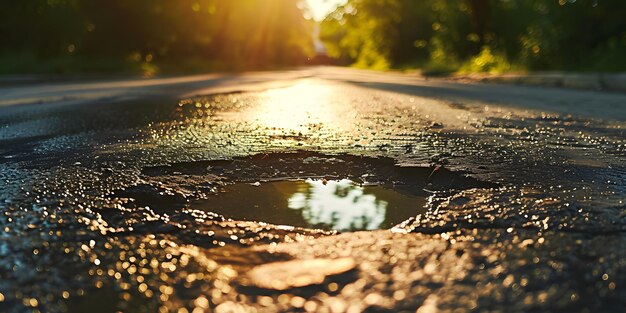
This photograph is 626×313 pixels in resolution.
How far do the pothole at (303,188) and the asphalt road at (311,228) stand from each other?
2 centimetres

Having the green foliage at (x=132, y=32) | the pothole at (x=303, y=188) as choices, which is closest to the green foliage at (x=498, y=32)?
the green foliage at (x=132, y=32)

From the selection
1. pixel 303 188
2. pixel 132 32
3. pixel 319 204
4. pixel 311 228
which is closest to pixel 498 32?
pixel 132 32

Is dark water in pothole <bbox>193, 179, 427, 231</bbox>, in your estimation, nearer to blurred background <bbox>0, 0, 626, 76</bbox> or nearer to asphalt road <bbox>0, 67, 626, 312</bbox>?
asphalt road <bbox>0, 67, 626, 312</bbox>

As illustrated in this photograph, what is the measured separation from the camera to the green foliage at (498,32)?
14.4 meters

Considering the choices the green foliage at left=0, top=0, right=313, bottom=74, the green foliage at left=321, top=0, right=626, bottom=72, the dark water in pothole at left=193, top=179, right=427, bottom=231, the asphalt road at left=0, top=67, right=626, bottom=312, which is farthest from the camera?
the green foliage at left=0, top=0, right=313, bottom=74

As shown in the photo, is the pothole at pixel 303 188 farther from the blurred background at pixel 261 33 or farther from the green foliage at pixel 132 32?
the green foliage at pixel 132 32

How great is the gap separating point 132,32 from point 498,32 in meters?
14.8

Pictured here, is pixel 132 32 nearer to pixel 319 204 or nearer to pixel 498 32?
pixel 498 32

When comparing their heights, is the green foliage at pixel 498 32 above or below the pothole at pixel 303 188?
above

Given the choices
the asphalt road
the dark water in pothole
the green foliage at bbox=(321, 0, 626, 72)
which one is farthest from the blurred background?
the dark water in pothole

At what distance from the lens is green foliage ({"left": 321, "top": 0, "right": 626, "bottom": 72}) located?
1440cm

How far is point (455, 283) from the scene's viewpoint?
4.90ft

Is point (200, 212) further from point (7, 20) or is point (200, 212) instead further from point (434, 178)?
point (7, 20)

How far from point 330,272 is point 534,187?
1450 millimetres
